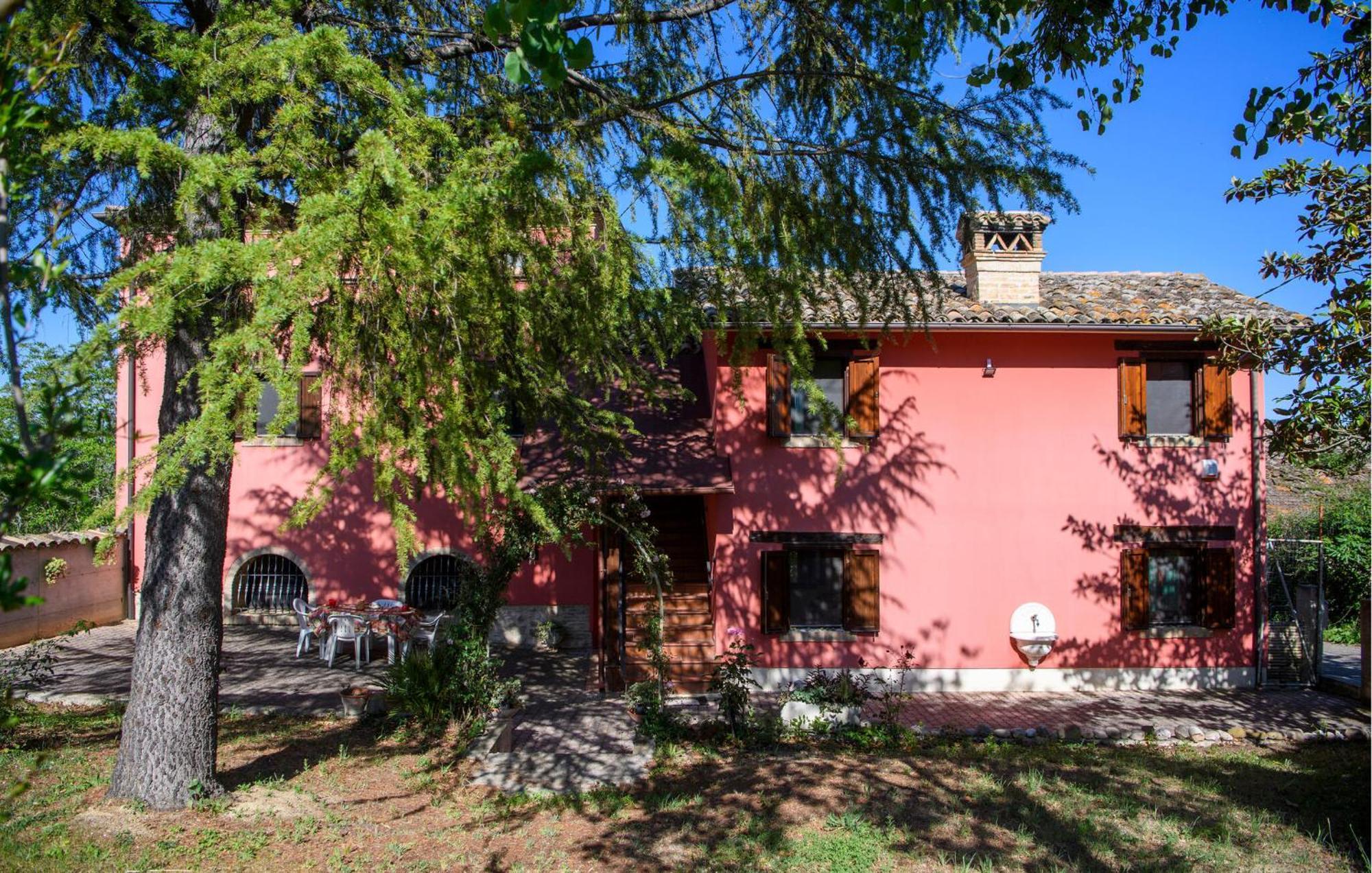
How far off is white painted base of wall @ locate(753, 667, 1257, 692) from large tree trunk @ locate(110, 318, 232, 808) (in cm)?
708

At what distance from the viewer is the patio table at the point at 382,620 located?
1261 centimetres

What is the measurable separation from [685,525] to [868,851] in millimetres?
7121

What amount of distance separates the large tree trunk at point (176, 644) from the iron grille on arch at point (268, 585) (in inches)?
365

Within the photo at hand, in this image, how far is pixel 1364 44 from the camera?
6.77 metres

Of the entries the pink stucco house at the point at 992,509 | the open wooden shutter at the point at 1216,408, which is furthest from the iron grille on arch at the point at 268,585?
the open wooden shutter at the point at 1216,408

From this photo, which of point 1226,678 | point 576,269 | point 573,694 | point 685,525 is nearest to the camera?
point 576,269

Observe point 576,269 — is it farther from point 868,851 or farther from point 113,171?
point 868,851

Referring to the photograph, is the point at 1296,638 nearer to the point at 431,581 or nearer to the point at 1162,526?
the point at 1162,526

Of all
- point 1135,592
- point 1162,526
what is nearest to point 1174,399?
point 1162,526

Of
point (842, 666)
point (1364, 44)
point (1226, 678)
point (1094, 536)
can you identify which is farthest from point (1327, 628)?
point (1364, 44)

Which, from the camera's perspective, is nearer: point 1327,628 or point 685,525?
point 685,525

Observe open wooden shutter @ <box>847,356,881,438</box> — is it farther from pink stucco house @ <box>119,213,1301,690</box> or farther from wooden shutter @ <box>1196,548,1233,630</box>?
wooden shutter @ <box>1196,548,1233,630</box>

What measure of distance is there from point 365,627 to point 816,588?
6.57m

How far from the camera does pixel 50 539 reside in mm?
14547
